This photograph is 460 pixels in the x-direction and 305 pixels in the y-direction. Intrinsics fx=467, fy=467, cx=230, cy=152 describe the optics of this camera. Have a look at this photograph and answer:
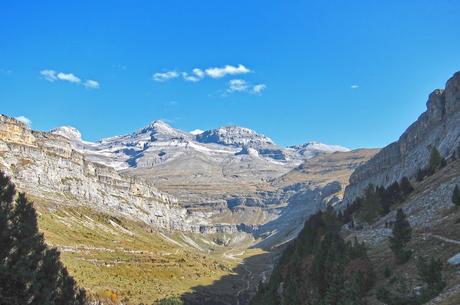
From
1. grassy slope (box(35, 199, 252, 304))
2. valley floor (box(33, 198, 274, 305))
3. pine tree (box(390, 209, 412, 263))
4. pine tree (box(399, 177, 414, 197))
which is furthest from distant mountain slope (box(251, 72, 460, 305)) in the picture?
grassy slope (box(35, 199, 252, 304))

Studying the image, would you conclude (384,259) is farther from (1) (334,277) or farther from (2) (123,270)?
(2) (123,270)

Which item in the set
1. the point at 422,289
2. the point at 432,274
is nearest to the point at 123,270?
the point at 422,289

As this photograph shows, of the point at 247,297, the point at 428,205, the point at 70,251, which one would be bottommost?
the point at 247,297

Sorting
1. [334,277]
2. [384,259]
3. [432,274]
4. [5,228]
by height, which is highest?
[5,228]

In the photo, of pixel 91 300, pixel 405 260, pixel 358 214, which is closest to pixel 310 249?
pixel 358 214

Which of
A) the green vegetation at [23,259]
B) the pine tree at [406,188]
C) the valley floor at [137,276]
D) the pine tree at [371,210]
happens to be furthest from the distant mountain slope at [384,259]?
the valley floor at [137,276]

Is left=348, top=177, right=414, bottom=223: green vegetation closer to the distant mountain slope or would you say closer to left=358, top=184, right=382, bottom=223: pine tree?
left=358, top=184, right=382, bottom=223: pine tree

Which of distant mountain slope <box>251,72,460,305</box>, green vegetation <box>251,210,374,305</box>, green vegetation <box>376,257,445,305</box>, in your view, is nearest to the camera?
green vegetation <box>376,257,445,305</box>

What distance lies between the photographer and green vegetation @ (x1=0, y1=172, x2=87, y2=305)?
89.2 feet

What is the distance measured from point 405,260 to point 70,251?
14026 centimetres

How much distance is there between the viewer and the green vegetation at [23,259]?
27203 mm

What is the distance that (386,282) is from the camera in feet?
134

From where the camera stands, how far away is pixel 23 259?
27828 mm

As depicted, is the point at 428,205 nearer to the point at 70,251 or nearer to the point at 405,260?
the point at 405,260
